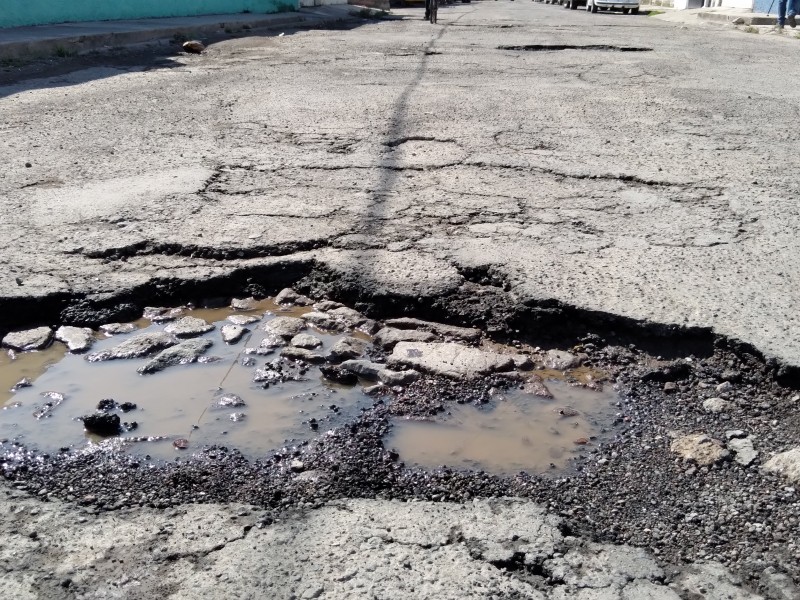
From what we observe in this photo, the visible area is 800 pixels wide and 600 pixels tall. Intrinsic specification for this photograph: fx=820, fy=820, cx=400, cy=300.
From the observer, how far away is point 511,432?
2.74m

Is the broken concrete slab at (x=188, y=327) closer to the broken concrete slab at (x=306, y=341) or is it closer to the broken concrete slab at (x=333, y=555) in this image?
the broken concrete slab at (x=306, y=341)

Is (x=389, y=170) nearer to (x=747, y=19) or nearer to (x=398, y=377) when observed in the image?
(x=398, y=377)

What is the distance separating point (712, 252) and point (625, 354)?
42.8 inches

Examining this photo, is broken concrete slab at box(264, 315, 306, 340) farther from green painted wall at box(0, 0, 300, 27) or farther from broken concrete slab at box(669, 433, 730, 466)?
green painted wall at box(0, 0, 300, 27)

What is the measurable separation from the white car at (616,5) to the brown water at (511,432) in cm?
2625

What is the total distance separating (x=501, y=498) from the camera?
2.30 metres

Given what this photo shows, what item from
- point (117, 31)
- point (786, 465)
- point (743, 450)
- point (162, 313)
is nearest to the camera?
point (786, 465)

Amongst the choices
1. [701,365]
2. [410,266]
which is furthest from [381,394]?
[701,365]

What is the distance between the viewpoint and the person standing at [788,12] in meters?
17.9

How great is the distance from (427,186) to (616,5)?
24433 millimetres

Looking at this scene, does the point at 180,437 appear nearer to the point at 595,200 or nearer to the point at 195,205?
the point at 195,205

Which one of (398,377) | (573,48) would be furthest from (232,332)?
(573,48)

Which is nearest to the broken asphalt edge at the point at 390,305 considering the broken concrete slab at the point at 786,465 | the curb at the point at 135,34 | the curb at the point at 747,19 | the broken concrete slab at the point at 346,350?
the broken concrete slab at the point at 346,350

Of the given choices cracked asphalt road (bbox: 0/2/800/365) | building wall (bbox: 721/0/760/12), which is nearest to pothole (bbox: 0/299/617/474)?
cracked asphalt road (bbox: 0/2/800/365)
